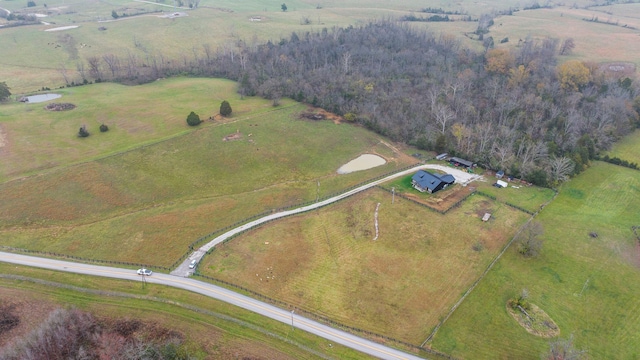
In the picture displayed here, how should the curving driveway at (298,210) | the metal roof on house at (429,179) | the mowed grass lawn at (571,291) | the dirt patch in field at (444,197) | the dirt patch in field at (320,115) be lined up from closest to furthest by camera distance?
the mowed grass lawn at (571,291) < the curving driveway at (298,210) < the dirt patch in field at (444,197) < the metal roof on house at (429,179) < the dirt patch in field at (320,115)

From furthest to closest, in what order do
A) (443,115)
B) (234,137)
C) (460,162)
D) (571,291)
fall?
1. (443,115)
2. (234,137)
3. (460,162)
4. (571,291)

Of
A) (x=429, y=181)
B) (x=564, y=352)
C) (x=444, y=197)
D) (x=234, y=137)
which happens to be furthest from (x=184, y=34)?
(x=564, y=352)

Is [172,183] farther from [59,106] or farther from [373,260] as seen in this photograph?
[59,106]

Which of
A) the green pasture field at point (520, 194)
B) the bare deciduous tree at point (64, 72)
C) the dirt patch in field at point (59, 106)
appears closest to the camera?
the green pasture field at point (520, 194)

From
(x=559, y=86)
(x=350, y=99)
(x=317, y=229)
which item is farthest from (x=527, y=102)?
(x=317, y=229)

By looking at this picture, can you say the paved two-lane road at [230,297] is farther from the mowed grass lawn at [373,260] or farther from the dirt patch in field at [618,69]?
the dirt patch in field at [618,69]

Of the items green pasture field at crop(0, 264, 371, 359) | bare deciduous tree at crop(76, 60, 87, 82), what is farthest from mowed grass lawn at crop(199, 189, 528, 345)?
bare deciduous tree at crop(76, 60, 87, 82)

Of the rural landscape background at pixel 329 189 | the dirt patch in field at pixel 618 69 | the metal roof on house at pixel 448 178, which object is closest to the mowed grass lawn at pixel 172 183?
the rural landscape background at pixel 329 189
